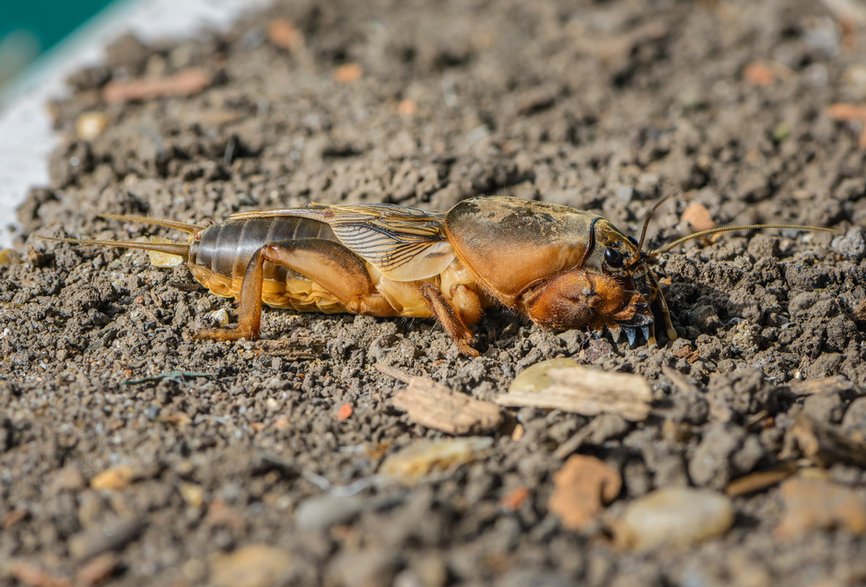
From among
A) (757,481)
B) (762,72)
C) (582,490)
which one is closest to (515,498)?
(582,490)

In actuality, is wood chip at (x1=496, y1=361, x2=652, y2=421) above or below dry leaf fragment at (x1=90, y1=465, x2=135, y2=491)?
below

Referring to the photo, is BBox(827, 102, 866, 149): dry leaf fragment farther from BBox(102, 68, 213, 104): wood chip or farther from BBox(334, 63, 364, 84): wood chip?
BBox(102, 68, 213, 104): wood chip

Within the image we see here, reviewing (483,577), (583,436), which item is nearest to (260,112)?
(583,436)

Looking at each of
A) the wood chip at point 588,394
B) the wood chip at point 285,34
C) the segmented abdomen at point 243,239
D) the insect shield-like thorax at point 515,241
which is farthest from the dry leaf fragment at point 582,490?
the wood chip at point 285,34

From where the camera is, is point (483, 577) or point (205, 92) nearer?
point (483, 577)

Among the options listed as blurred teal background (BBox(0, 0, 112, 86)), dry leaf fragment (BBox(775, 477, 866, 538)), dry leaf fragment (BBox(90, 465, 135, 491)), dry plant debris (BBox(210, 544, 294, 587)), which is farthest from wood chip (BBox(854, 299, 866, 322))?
blurred teal background (BBox(0, 0, 112, 86))

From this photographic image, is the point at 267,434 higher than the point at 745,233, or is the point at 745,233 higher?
the point at 267,434

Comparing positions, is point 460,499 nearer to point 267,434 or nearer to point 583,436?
point 583,436
